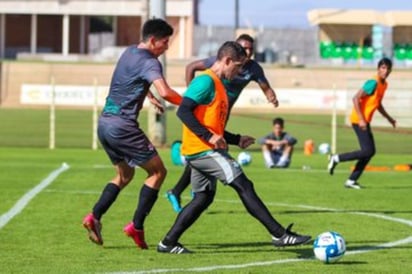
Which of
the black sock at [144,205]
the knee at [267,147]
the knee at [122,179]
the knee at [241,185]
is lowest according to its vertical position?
the knee at [267,147]

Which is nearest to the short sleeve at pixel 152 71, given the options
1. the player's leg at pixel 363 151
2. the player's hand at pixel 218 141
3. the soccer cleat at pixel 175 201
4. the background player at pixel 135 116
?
the background player at pixel 135 116

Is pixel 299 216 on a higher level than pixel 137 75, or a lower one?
lower

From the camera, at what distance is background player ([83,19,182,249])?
11805mm

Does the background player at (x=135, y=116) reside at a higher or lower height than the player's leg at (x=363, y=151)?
higher

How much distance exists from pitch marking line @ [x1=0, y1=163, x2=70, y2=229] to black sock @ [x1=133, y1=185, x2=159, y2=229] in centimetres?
212

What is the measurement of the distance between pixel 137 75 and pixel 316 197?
6.71m

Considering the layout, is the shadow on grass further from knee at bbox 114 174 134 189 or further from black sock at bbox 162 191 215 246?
knee at bbox 114 174 134 189

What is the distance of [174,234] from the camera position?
11711mm

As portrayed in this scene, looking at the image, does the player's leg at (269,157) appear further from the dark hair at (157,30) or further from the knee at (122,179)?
the dark hair at (157,30)

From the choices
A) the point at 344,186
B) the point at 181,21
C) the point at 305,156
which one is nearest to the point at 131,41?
the point at 181,21

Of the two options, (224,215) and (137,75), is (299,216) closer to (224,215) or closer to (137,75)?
(224,215)

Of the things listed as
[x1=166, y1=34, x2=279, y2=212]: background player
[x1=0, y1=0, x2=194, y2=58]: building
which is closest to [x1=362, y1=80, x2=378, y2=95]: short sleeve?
[x1=166, y1=34, x2=279, y2=212]: background player

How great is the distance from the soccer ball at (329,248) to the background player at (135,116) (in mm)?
1950

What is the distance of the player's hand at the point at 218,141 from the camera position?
11172 millimetres
